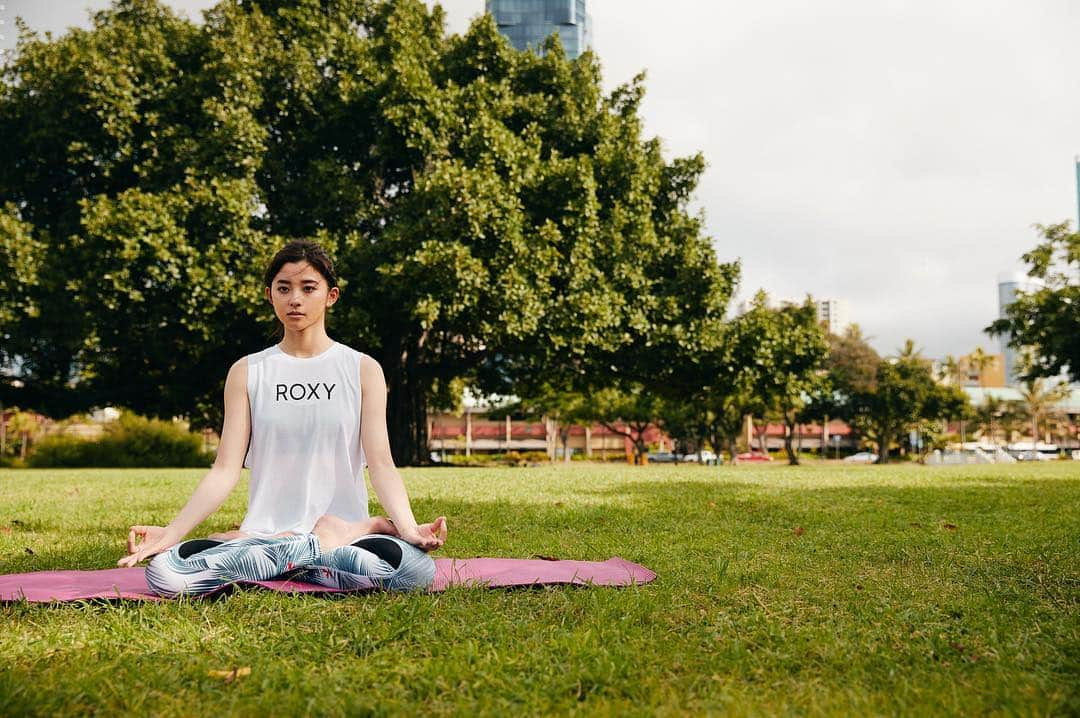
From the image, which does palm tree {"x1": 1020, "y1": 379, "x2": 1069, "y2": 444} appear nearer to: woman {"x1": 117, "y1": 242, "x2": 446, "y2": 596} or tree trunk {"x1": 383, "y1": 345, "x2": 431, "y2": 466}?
tree trunk {"x1": 383, "y1": 345, "x2": 431, "y2": 466}

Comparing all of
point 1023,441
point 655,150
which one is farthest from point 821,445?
point 655,150

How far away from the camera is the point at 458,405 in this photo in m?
29.2

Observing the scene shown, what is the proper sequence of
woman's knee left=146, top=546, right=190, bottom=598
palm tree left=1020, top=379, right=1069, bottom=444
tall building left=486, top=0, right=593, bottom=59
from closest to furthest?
woman's knee left=146, top=546, right=190, bottom=598 → tall building left=486, top=0, right=593, bottom=59 → palm tree left=1020, top=379, right=1069, bottom=444

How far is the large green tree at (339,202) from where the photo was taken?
54.9 feet

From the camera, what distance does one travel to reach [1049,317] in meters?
26.0

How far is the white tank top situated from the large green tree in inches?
482

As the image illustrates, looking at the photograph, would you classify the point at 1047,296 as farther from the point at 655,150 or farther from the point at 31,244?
the point at 31,244

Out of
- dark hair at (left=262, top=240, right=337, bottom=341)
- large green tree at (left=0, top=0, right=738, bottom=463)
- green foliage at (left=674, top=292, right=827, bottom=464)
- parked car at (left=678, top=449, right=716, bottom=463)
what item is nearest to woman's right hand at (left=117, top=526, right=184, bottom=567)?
dark hair at (left=262, top=240, right=337, bottom=341)

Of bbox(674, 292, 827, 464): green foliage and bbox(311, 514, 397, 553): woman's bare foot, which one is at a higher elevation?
bbox(674, 292, 827, 464): green foliage

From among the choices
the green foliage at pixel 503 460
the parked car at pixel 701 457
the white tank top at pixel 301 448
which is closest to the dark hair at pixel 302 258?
the white tank top at pixel 301 448

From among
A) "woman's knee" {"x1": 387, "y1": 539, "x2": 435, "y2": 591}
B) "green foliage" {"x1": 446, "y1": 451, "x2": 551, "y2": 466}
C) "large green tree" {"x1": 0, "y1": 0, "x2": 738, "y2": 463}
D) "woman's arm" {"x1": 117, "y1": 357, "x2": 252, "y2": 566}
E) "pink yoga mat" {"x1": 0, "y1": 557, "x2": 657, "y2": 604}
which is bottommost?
"green foliage" {"x1": 446, "y1": 451, "x2": 551, "y2": 466}

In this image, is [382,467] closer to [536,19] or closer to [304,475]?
[304,475]

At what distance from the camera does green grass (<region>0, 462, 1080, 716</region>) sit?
2.42 meters

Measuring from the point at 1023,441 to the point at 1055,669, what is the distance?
104003 mm
